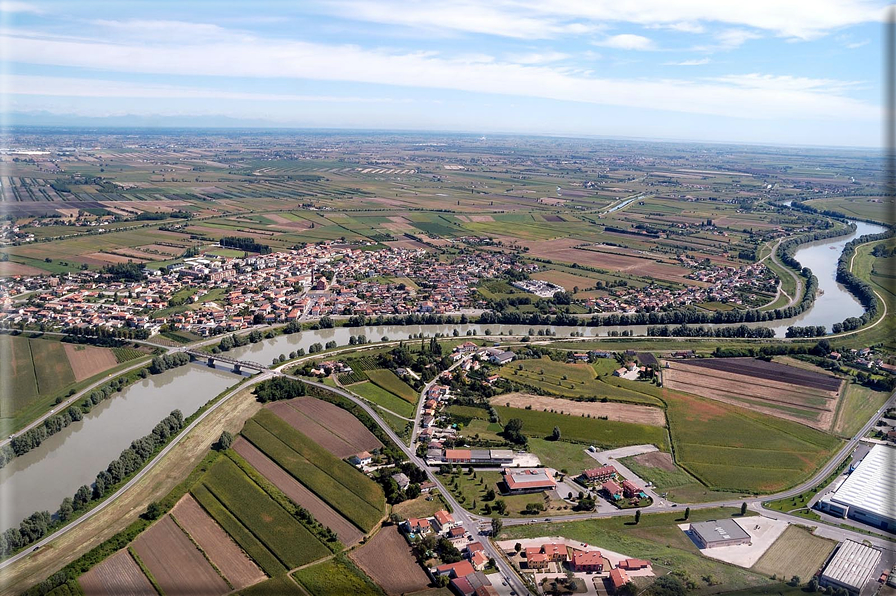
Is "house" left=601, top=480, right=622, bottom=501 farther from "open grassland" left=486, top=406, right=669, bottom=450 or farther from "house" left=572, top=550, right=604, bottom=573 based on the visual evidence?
"house" left=572, top=550, right=604, bottom=573

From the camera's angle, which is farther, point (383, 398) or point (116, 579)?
point (383, 398)

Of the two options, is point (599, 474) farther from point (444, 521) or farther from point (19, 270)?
point (19, 270)

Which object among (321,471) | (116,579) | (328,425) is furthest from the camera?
(328,425)

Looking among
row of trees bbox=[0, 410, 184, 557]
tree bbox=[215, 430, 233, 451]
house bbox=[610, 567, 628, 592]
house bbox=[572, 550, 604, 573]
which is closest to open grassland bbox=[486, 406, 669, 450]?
house bbox=[572, 550, 604, 573]

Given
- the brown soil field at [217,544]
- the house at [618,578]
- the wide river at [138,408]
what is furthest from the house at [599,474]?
the wide river at [138,408]

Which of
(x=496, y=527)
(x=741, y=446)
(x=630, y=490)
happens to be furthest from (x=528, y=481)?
(x=741, y=446)
